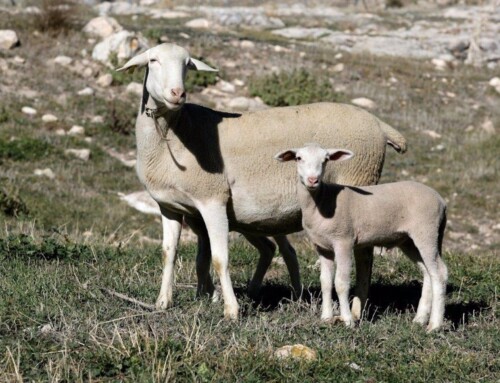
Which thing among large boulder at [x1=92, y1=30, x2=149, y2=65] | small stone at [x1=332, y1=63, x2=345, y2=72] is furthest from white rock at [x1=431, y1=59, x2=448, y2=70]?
large boulder at [x1=92, y1=30, x2=149, y2=65]

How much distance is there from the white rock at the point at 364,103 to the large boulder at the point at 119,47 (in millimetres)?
6035

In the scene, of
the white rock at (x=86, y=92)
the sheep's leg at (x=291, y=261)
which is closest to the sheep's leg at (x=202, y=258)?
the sheep's leg at (x=291, y=261)

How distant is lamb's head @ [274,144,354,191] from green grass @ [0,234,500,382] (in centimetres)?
122

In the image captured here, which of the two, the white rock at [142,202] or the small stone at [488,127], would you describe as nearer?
the white rock at [142,202]

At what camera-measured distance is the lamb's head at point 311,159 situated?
23.8 ft

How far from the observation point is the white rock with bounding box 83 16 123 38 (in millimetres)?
25828

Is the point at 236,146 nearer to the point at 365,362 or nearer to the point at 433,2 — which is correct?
the point at 365,362

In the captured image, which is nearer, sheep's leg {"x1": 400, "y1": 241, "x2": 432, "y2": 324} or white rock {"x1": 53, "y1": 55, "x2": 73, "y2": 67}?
sheep's leg {"x1": 400, "y1": 241, "x2": 432, "y2": 324}

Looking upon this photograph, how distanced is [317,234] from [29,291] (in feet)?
8.44

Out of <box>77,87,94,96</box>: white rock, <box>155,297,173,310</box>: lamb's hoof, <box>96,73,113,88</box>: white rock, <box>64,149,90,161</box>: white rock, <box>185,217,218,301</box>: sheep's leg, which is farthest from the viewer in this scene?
<box>96,73,113,88</box>: white rock

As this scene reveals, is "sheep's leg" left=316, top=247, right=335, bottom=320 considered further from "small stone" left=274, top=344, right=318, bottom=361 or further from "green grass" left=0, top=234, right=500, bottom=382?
"small stone" left=274, top=344, right=318, bottom=361

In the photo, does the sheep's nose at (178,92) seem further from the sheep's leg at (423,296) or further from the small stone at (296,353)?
the sheep's leg at (423,296)

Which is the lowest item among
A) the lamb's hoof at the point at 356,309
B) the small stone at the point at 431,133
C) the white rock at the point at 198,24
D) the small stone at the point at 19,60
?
the small stone at the point at 431,133

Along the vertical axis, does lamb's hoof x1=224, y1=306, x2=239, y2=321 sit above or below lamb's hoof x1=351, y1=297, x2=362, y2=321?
above
